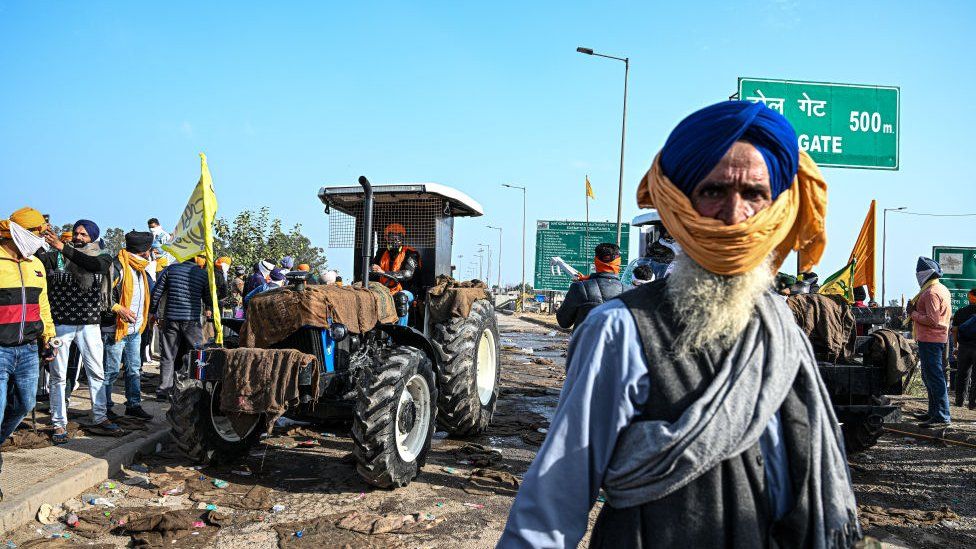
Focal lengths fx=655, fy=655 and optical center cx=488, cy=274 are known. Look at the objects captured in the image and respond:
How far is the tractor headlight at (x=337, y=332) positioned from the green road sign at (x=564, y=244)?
25023 millimetres

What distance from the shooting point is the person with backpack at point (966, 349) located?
9.61 m

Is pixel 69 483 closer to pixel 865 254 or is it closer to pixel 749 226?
pixel 749 226

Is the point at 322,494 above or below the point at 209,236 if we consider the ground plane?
below

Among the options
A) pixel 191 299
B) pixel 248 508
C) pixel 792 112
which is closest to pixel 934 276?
pixel 792 112

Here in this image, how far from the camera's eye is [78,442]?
629 centimetres

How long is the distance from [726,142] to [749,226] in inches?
8.2

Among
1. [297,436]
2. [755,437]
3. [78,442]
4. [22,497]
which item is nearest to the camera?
[755,437]

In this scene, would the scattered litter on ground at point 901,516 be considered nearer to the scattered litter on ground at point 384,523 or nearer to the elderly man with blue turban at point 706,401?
the scattered litter on ground at point 384,523

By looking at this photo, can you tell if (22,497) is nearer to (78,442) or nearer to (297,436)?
(78,442)

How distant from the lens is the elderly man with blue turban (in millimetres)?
1433

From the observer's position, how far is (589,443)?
58.8 inches

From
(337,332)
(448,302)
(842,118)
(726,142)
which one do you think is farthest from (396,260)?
(842,118)

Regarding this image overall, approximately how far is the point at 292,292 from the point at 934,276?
27.3 ft

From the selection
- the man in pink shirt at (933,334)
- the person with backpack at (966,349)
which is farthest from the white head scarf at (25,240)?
the person with backpack at (966,349)
